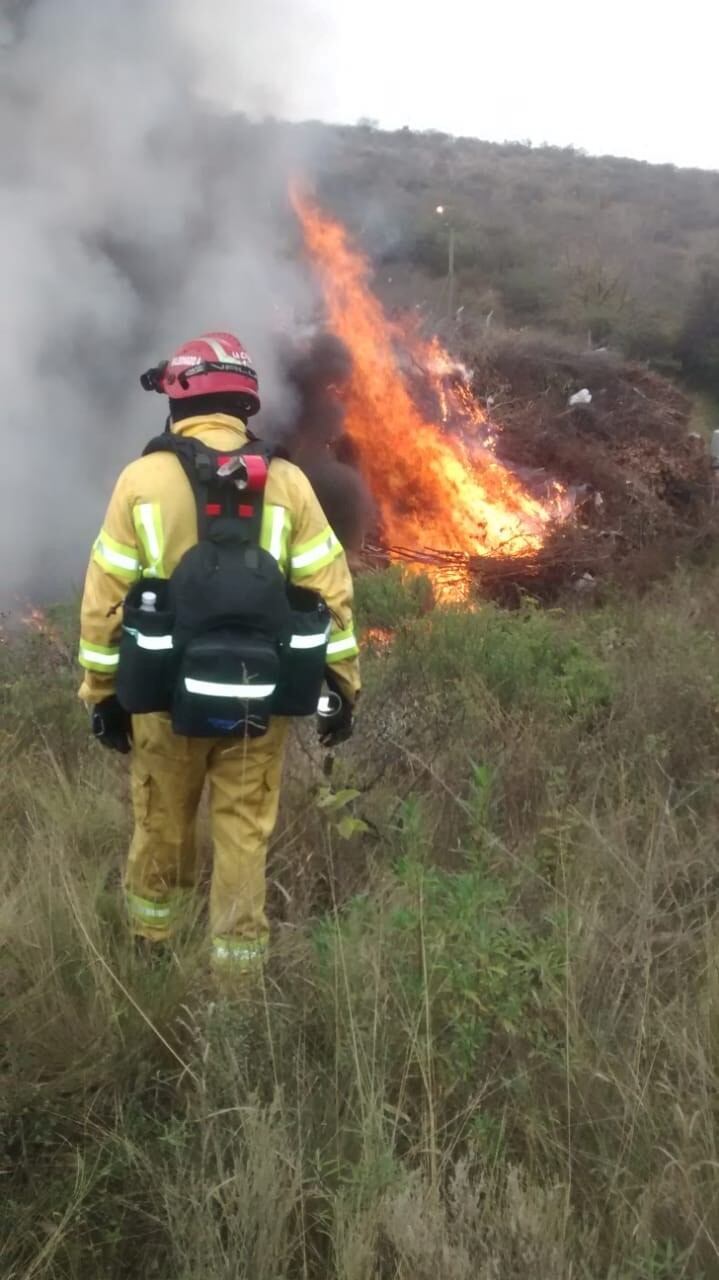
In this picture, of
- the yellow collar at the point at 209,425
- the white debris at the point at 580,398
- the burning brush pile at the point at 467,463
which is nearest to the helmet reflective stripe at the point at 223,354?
the yellow collar at the point at 209,425

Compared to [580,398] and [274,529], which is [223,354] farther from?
[580,398]

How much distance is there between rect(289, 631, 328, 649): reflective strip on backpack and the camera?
2.68 m

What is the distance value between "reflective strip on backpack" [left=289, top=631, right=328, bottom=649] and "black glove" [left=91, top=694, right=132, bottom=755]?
520 mm

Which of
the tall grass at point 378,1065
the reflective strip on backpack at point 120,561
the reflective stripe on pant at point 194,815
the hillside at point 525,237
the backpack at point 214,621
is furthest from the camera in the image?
the hillside at point 525,237

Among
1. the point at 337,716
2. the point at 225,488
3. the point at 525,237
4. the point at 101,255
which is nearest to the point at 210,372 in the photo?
the point at 225,488

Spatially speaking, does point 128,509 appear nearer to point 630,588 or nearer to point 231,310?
point 630,588

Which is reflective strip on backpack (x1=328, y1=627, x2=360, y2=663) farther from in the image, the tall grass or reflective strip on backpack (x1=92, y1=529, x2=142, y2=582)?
reflective strip on backpack (x1=92, y1=529, x2=142, y2=582)

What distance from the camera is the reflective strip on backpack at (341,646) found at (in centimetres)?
292

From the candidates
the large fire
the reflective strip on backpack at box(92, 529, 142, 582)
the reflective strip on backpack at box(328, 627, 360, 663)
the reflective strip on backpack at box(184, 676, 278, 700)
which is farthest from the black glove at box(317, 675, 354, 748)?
the large fire

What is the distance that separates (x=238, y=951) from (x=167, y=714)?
0.64 metres

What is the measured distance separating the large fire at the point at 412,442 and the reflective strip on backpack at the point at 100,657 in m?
5.86

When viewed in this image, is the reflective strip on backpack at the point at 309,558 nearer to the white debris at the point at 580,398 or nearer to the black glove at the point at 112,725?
the black glove at the point at 112,725

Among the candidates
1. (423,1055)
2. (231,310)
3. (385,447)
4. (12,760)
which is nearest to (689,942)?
(423,1055)

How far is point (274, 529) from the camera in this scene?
273 cm
